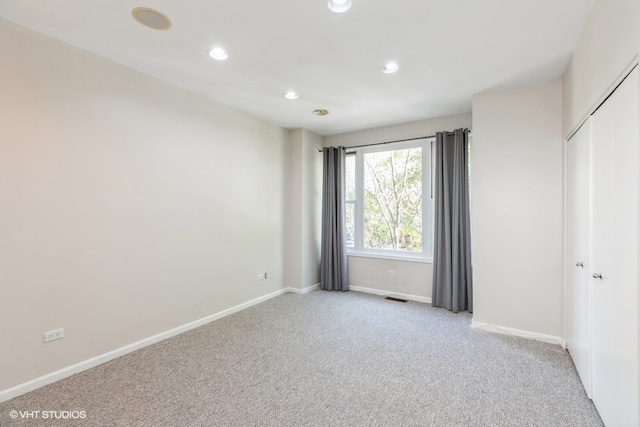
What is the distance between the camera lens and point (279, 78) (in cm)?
302

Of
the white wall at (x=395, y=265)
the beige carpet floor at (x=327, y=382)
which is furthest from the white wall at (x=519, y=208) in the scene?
the white wall at (x=395, y=265)

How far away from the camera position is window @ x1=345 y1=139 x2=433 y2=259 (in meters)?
4.52

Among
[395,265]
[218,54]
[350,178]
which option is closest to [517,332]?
[395,265]

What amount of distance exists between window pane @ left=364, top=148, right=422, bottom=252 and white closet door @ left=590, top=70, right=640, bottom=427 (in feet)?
8.33

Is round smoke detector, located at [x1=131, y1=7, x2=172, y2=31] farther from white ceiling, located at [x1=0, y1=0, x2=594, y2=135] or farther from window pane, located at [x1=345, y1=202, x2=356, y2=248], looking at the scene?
window pane, located at [x1=345, y1=202, x2=356, y2=248]

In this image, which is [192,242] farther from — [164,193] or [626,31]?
[626,31]

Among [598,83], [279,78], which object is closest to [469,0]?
[598,83]

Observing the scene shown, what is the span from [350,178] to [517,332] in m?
3.04

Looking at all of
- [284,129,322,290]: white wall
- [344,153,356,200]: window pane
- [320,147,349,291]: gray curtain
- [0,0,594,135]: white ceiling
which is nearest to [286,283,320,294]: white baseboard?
[284,129,322,290]: white wall

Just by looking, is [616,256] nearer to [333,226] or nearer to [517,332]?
[517,332]

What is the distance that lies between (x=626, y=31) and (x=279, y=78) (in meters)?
2.44

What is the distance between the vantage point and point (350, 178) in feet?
16.8

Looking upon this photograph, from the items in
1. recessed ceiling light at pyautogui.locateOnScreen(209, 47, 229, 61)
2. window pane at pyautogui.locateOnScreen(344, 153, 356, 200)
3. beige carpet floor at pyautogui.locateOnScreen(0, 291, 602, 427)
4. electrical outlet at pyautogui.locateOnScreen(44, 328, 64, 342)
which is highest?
recessed ceiling light at pyautogui.locateOnScreen(209, 47, 229, 61)

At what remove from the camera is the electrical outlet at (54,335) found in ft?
7.70
